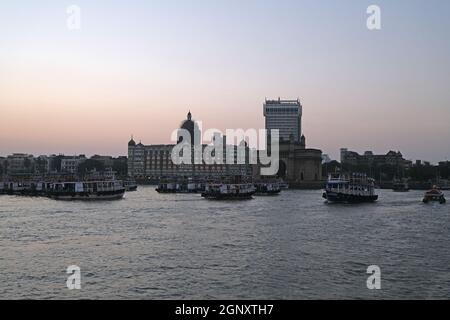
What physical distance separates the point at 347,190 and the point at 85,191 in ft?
83.4

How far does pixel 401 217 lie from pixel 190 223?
1403 cm

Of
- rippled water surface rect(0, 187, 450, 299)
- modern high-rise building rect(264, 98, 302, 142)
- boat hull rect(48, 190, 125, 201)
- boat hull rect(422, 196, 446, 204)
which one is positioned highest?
modern high-rise building rect(264, 98, 302, 142)

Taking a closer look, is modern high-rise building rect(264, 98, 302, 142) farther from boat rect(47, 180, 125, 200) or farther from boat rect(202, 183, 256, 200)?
boat rect(47, 180, 125, 200)

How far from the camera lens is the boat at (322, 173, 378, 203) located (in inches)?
1900

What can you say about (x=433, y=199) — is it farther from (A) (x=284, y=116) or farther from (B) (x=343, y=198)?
(A) (x=284, y=116)

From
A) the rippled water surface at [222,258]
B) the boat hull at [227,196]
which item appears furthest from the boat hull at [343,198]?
the rippled water surface at [222,258]

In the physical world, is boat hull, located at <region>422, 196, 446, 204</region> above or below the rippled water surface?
above

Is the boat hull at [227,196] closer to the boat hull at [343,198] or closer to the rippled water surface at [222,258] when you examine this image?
the boat hull at [343,198]

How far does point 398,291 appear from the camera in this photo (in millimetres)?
13000

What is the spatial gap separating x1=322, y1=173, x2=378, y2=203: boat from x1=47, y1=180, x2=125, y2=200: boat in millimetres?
21695

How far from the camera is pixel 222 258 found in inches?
686

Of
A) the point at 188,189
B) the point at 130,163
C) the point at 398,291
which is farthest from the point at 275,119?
the point at 398,291

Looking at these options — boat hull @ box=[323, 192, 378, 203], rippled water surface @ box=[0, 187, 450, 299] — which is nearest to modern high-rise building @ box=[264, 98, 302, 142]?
boat hull @ box=[323, 192, 378, 203]
